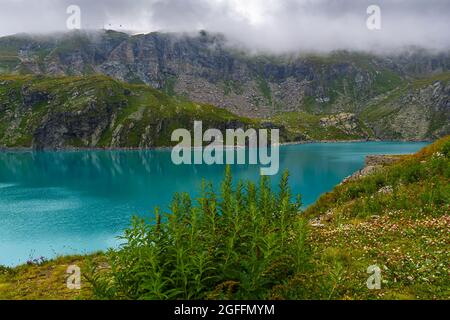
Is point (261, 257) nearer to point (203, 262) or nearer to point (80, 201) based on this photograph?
point (203, 262)

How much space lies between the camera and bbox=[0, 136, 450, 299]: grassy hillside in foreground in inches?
382

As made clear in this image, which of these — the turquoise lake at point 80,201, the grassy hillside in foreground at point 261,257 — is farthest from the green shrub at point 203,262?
the turquoise lake at point 80,201

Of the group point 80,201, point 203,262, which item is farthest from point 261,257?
point 80,201

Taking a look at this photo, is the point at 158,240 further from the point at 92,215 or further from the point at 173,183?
the point at 173,183

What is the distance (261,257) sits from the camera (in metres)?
10.7

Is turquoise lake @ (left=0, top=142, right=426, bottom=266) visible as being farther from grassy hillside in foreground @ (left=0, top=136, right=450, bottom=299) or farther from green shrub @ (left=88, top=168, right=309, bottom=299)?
green shrub @ (left=88, top=168, right=309, bottom=299)

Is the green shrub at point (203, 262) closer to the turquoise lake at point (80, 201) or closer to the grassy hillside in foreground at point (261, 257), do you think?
the grassy hillside in foreground at point (261, 257)

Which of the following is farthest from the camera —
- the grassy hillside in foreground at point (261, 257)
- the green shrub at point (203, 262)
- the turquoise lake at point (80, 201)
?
the turquoise lake at point (80, 201)

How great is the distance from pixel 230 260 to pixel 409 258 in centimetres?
853

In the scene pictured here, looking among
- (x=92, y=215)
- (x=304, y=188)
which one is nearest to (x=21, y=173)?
(x=92, y=215)

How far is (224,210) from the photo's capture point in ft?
40.9

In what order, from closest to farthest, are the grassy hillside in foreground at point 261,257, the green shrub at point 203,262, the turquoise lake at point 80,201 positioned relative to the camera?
the green shrub at point 203,262 < the grassy hillside in foreground at point 261,257 < the turquoise lake at point 80,201

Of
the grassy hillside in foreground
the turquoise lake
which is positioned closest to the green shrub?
the grassy hillside in foreground

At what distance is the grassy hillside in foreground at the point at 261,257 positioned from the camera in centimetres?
970
